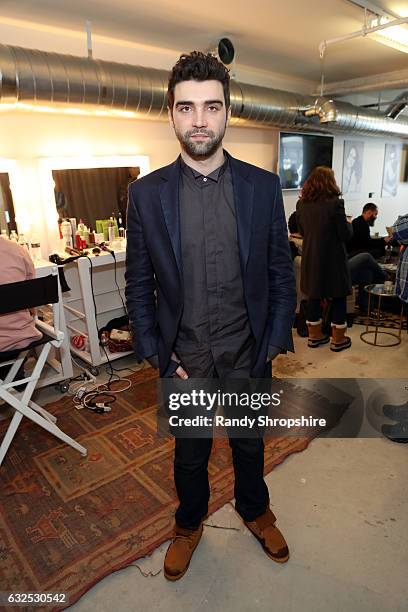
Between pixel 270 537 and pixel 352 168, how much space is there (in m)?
6.26

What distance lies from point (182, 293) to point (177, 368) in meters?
0.27

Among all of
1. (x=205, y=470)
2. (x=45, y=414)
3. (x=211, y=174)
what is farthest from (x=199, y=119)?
(x=45, y=414)

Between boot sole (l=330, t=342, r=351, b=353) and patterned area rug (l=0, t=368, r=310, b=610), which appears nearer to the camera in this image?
patterned area rug (l=0, t=368, r=310, b=610)

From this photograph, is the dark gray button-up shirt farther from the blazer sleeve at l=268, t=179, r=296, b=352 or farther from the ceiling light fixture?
the ceiling light fixture

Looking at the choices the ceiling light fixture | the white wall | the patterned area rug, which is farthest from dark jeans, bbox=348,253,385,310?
the patterned area rug

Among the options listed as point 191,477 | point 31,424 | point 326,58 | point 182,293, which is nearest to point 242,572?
point 191,477

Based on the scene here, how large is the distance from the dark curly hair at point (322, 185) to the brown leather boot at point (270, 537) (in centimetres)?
233

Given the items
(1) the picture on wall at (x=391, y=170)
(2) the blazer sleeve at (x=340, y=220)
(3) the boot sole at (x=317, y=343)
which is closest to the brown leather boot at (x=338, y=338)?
(3) the boot sole at (x=317, y=343)

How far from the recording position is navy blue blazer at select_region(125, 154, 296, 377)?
49.6 inches

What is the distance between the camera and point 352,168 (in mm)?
6586

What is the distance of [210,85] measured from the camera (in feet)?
3.84

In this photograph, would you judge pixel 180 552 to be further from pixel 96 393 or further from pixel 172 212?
pixel 96 393

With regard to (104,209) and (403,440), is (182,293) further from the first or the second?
(104,209)

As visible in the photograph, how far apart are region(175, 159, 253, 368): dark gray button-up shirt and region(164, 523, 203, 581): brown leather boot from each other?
2.45 ft
